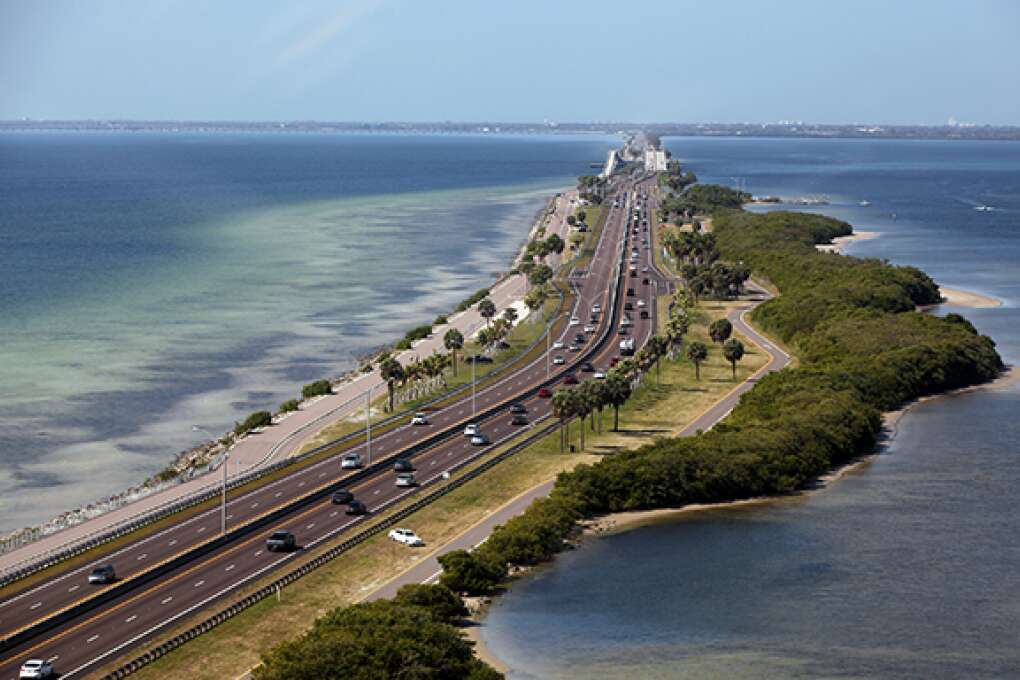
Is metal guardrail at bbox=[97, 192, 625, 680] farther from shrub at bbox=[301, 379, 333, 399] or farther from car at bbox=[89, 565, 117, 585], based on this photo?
shrub at bbox=[301, 379, 333, 399]

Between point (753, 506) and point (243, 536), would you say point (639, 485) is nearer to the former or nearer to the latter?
point (753, 506)

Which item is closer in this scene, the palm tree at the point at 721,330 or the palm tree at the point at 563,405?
the palm tree at the point at 563,405

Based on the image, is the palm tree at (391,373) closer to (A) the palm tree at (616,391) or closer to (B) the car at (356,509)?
(A) the palm tree at (616,391)

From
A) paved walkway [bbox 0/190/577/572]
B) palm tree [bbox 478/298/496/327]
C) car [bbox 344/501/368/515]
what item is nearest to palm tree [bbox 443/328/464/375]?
paved walkway [bbox 0/190/577/572]

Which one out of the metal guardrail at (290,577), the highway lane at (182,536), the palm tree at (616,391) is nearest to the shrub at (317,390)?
the highway lane at (182,536)

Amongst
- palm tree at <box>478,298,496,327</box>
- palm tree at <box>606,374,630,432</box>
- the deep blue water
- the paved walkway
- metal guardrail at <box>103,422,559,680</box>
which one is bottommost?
the deep blue water

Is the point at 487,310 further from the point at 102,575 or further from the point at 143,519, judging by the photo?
the point at 102,575

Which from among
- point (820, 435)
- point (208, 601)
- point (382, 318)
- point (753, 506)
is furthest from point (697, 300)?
point (208, 601)
